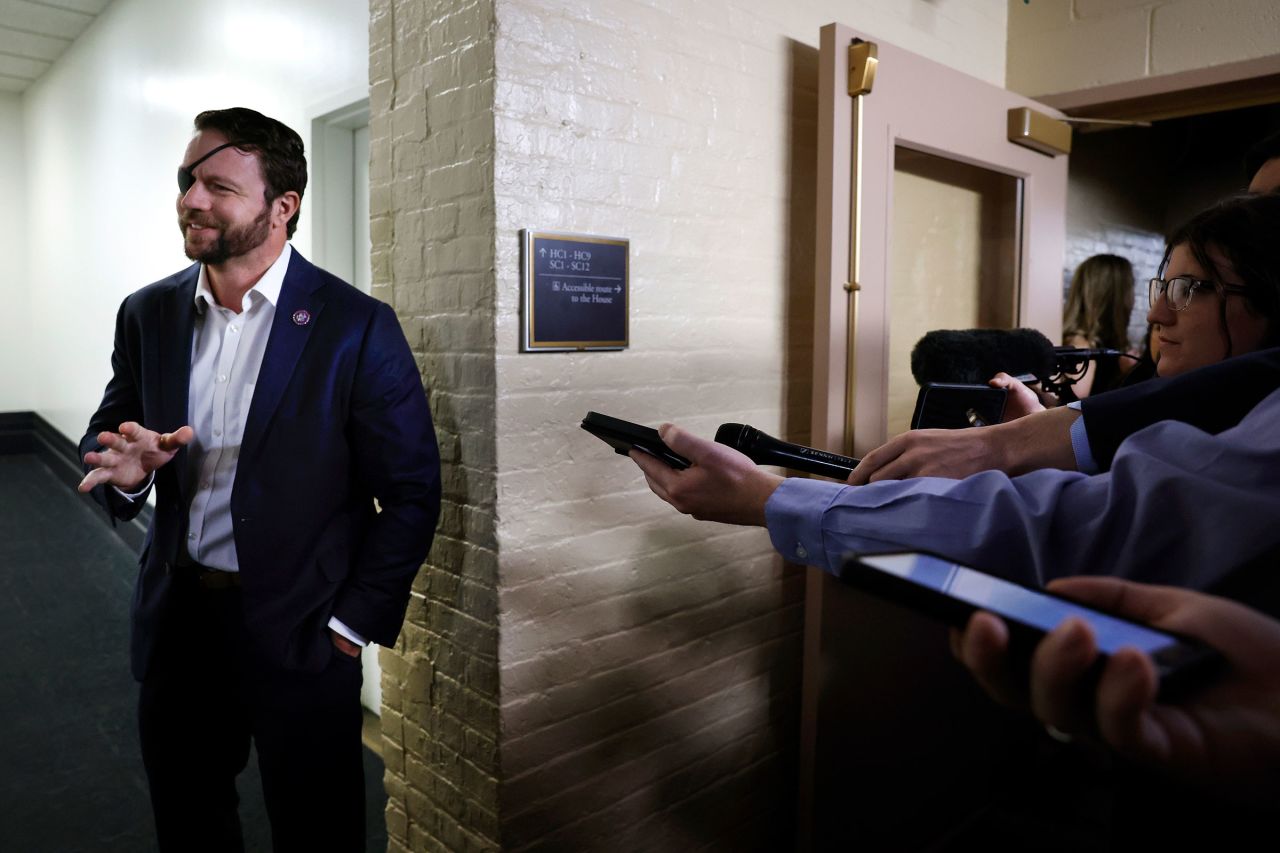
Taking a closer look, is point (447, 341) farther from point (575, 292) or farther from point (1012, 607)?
point (1012, 607)

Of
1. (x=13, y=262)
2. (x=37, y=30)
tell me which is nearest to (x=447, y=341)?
(x=37, y=30)

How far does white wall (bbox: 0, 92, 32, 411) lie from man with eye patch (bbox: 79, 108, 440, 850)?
25.0ft

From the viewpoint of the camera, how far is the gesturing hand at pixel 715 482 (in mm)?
1286

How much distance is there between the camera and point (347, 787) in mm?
1872

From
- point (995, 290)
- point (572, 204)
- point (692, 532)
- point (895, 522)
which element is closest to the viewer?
point (895, 522)

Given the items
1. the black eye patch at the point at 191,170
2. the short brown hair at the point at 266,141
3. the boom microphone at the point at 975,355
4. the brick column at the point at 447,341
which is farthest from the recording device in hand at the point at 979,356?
the black eye patch at the point at 191,170

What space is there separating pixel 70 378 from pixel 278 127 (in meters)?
6.12

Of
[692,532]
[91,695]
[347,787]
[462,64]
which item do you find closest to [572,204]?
[462,64]

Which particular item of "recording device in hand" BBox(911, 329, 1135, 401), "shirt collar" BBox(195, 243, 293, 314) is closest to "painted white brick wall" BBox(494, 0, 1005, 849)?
"shirt collar" BBox(195, 243, 293, 314)

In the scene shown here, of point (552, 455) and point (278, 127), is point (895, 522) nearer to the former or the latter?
point (552, 455)

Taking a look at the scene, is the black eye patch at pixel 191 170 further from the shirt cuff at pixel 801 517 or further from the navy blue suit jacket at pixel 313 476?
the shirt cuff at pixel 801 517

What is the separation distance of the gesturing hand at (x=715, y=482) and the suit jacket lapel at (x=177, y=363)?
1.16 meters

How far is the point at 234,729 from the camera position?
200 centimetres

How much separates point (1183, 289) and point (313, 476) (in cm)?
175
